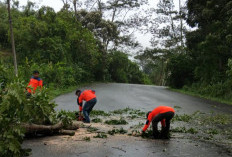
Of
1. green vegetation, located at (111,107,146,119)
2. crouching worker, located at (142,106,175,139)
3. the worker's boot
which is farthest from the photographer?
green vegetation, located at (111,107,146,119)

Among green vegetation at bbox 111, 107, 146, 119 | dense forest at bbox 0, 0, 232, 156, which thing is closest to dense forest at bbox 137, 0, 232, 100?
dense forest at bbox 0, 0, 232, 156

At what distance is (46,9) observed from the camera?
30.4 m

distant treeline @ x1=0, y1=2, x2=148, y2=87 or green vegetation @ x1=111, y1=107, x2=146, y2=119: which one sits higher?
distant treeline @ x1=0, y1=2, x2=148, y2=87

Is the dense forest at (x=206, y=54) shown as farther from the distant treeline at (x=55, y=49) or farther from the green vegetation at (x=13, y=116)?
the green vegetation at (x=13, y=116)

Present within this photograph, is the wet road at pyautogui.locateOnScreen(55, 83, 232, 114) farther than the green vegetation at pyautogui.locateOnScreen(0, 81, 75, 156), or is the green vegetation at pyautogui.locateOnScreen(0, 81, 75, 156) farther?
the wet road at pyautogui.locateOnScreen(55, 83, 232, 114)

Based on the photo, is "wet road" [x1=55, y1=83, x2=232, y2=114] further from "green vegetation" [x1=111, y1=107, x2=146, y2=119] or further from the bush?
the bush

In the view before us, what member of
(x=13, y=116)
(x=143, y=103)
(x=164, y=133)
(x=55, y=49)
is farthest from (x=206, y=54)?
(x=13, y=116)

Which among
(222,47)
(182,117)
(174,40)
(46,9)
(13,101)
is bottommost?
(182,117)

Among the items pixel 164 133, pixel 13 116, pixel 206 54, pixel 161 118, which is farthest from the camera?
pixel 206 54

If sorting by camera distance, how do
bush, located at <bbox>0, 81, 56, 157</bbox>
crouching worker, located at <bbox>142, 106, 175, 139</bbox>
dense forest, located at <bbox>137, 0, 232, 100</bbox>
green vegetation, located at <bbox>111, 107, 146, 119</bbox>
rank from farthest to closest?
dense forest, located at <bbox>137, 0, 232, 100</bbox>, green vegetation, located at <bbox>111, 107, 146, 119</bbox>, crouching worker, located at <bbox>142, 106, 175, 139</bbox>, bush, located at <bbox>0, 81, 56, 157</bbox>

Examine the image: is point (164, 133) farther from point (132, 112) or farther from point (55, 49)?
point (55, 49)

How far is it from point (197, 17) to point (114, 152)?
21930mm

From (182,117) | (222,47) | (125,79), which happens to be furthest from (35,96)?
(125,79)

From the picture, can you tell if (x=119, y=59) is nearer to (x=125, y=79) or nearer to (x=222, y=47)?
(x=125, y=79)
